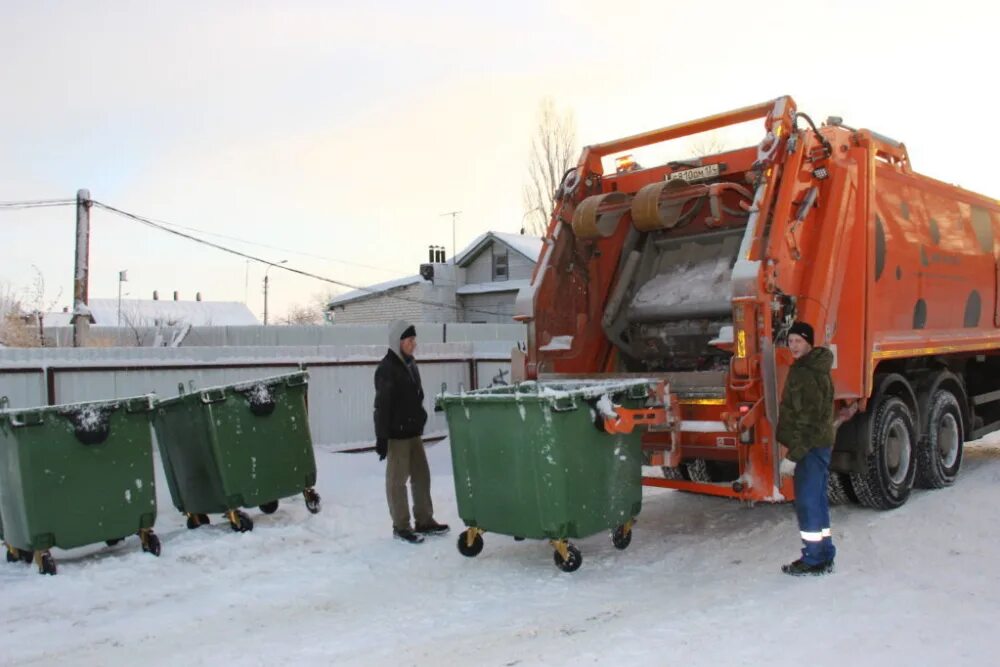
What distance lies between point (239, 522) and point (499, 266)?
26.3 metres

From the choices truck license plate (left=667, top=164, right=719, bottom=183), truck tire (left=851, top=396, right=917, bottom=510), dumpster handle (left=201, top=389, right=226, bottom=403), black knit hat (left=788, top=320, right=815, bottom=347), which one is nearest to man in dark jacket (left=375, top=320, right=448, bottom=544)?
dumpster handle (left=201, top=389, right=226, bottom=403)

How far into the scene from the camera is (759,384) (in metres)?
5.11

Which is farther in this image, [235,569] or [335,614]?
[235,569]

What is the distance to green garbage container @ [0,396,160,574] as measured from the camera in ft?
17.4

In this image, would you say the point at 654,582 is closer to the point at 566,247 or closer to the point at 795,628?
the point at 795,628

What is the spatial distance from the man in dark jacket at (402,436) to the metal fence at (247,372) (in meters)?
1.97

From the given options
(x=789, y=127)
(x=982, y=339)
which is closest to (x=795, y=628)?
(x=789, y=127)

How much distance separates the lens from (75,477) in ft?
18.1

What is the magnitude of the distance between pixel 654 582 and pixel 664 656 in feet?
4.14

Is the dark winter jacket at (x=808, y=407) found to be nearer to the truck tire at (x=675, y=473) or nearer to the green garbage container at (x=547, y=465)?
the green garbage container at (x=547, y=465)

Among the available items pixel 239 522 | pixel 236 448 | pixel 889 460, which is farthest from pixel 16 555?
pixel 889 460

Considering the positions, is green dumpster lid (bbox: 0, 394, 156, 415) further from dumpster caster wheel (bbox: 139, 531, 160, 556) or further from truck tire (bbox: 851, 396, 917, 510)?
truck tire (bbox: 851, 396, 917, 510)

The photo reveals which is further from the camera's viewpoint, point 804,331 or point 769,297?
point 769,297

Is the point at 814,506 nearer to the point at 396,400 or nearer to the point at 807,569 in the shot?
the point at 807,569
